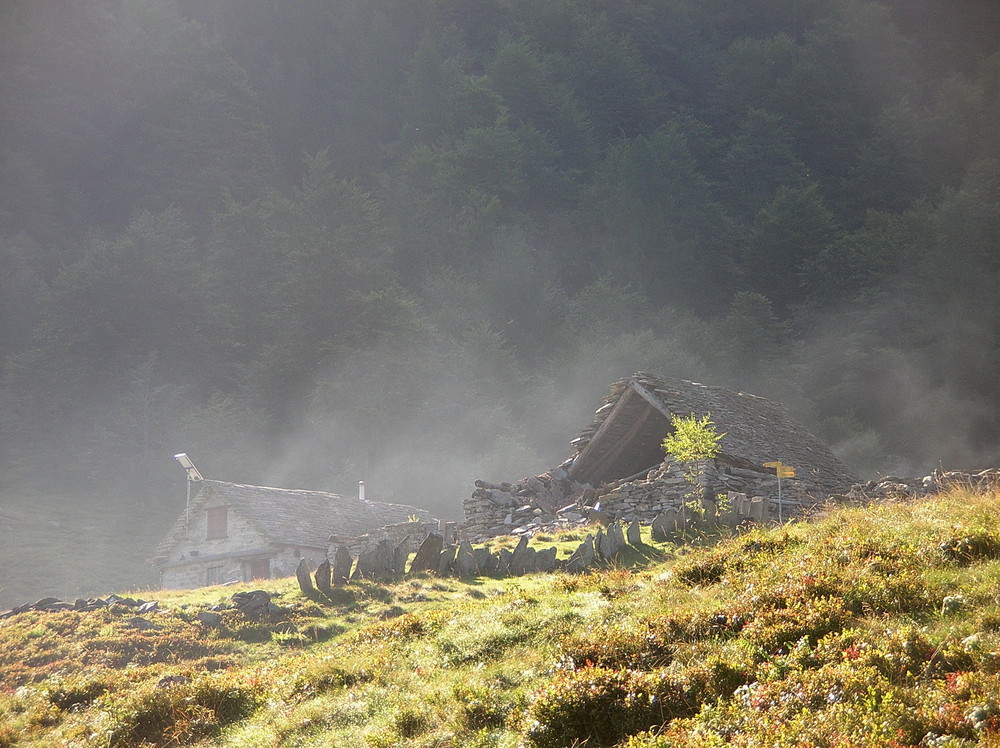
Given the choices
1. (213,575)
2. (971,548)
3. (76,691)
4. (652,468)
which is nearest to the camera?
(971,548)

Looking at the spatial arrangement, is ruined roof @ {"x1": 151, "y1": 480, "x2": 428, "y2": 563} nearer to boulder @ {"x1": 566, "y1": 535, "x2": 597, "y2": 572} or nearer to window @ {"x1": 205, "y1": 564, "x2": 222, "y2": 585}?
window @ {"x1": 205, "y1": 564, "x2": 222, "y2": 585}

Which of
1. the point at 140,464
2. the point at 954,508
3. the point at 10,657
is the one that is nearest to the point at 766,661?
the point at 954,508

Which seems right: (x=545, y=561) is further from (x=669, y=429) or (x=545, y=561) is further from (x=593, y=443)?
(x=669, y=429)

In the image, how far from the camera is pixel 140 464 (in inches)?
2293

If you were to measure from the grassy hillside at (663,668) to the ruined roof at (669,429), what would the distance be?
13976 mm

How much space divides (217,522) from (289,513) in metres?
3.24

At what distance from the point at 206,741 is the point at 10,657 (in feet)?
31.1

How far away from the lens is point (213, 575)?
119ft

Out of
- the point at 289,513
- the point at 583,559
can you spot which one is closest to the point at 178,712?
the point at 583,559

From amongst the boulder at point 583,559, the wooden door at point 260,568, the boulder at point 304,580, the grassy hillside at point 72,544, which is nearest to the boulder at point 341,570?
the boulder at point 304,580

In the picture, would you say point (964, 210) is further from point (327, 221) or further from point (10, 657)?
point (10, 657)

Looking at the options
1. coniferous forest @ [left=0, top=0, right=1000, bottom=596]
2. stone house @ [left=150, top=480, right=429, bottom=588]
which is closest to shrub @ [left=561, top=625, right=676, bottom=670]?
stone house @ [left=150, top=480, right=429, bottom=588]

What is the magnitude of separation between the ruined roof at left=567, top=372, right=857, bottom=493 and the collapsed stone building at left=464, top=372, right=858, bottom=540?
0.13 ft

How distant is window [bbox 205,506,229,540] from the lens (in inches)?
1423
